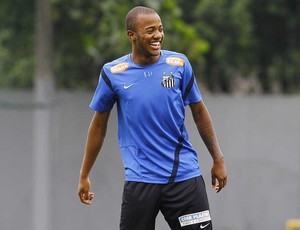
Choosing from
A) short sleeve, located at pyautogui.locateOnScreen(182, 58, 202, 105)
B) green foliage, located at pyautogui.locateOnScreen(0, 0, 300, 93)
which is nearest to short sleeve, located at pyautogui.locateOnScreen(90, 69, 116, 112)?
short sleeve, located at pyautogui.locateOnScreen(182, 58, 202, 105)

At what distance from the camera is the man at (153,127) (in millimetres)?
4730

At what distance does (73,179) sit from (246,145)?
215 centimetres

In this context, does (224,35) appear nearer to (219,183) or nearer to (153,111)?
(219,183)

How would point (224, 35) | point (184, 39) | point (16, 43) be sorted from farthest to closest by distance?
1. point (224, 35)
2. point (16, 43)
3. point (184, 39)

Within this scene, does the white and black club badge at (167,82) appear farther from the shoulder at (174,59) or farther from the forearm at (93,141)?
the forearm at (93,141)

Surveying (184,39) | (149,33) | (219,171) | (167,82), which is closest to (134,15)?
(149,33)

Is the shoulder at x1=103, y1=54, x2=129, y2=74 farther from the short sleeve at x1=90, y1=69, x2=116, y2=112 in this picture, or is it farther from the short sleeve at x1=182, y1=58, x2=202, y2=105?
the short sleeve at x1=182, y1=58, x2=202, y2=105

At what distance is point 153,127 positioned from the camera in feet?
15.6

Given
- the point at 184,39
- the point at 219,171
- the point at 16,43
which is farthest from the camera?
the point at 16,43

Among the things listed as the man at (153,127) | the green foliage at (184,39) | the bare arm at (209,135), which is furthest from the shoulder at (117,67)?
the green foliage at (184,39)

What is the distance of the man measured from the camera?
4730mm

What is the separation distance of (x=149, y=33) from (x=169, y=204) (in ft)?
3.04

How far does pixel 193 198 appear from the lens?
4805mm

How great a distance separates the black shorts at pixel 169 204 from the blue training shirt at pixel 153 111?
0.04 metres
